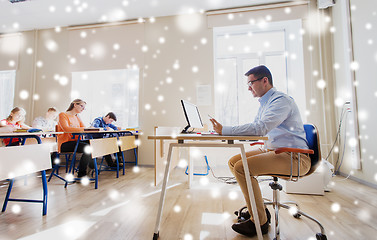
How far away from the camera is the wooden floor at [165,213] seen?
131 cm

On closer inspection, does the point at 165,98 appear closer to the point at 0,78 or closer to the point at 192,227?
the point at 192,227

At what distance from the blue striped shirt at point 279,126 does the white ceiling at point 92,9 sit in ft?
9.09

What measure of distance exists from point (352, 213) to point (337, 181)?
3.89ft

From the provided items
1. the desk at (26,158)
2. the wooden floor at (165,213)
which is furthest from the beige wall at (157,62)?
→ the desk at (26,158)

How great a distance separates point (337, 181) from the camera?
2.61 m

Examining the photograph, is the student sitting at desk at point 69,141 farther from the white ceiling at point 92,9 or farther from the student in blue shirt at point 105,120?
the white ceiling at point 92,9

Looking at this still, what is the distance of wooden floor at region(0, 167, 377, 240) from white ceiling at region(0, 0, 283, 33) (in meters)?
2.96

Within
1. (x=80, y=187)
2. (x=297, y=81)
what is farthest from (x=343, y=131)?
(x=80, y=187)

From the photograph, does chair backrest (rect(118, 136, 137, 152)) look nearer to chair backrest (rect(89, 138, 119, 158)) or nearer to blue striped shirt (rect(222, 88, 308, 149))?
chair backrest (rect(89, 138, 119, 158))

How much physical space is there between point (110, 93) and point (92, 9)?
153cm

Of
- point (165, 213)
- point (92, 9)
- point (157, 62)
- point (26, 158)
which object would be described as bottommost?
point (165, 213)

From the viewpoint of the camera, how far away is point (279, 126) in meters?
1.34

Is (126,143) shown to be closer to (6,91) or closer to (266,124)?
(266,124)

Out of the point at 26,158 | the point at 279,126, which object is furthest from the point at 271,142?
the point at 26,158
